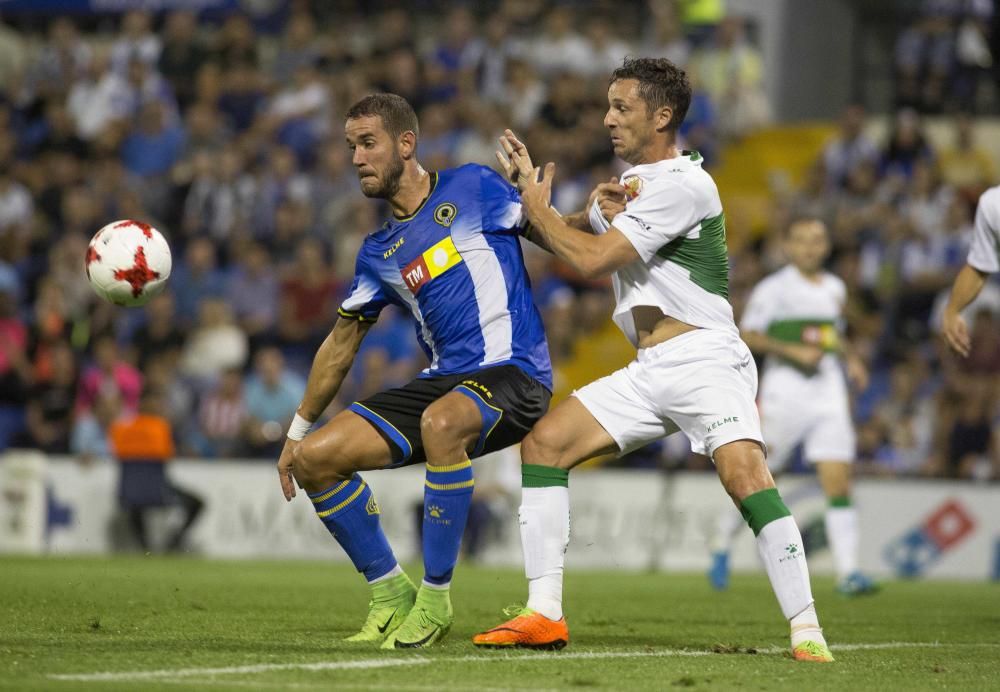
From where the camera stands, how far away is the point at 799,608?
6375mm

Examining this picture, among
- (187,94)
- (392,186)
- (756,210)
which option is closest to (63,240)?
(187,94)

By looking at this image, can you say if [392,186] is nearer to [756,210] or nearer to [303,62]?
[756,210]

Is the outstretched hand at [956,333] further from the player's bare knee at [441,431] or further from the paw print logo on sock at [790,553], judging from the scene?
the player's bare knee at [441,431]

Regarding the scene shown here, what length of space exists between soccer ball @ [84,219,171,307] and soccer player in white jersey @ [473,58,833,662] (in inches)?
76.7

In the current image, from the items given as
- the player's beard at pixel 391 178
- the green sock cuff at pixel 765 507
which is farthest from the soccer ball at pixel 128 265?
the green sock cuff at pixel 765 507

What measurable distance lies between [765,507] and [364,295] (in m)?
2.16

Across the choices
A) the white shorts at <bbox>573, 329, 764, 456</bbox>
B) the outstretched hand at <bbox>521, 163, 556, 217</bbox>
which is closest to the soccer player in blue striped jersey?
the white shorts at <bbox>573, 329, 764, 456</bbox>

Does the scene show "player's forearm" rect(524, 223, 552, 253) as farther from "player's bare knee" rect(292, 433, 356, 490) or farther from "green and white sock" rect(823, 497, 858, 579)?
"green and white sock" rect(823, 497, 858, 579)

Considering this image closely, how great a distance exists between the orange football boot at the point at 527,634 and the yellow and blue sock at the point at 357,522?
26.7 inches

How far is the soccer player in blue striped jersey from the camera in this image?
684cm

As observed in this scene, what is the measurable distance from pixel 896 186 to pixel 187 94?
9717 millimetres

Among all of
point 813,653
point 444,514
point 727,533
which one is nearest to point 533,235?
point 444,514

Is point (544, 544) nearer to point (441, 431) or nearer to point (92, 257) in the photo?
point (441, 431)

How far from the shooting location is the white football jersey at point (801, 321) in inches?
475
